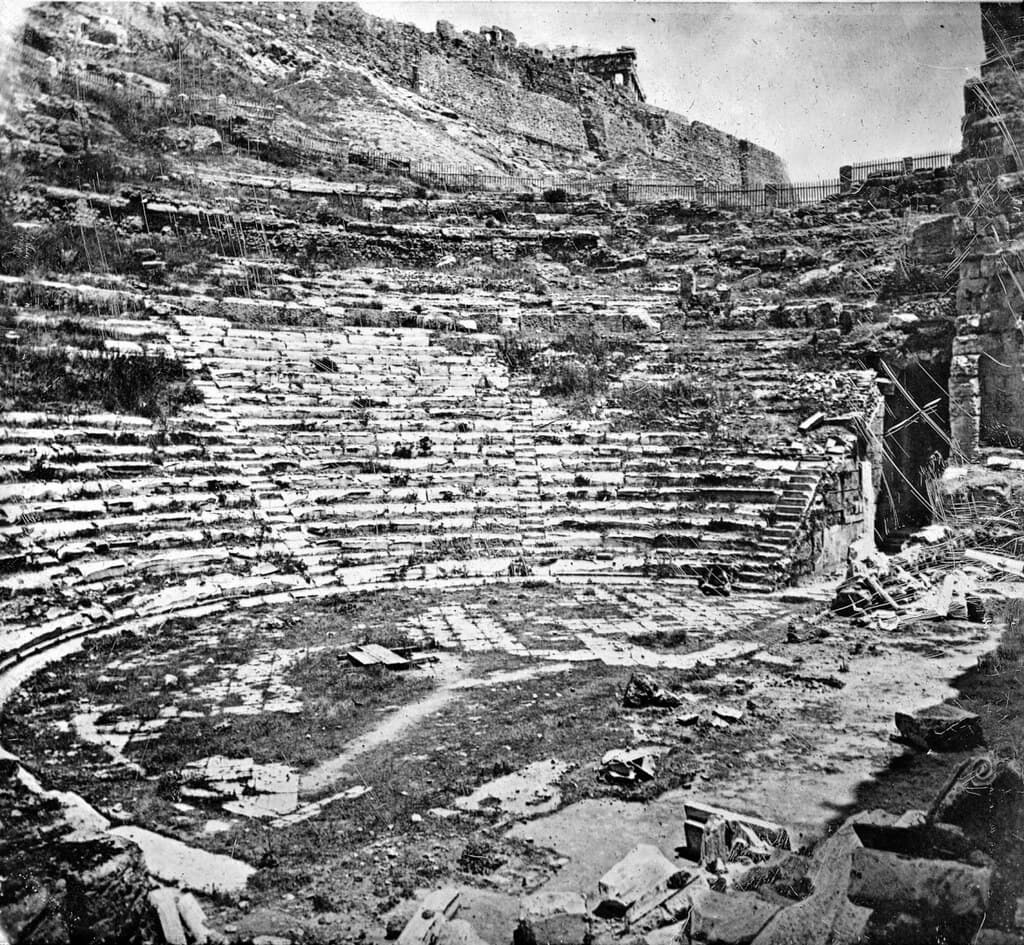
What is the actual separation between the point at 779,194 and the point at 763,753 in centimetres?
2160

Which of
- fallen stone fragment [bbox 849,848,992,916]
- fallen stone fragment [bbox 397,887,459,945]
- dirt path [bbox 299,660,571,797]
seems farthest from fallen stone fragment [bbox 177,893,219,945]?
fallen stone fragment [bbox 849,848,992,916]

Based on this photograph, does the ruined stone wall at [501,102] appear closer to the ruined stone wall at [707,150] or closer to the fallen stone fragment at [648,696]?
the ruined stone wall at [707,150]

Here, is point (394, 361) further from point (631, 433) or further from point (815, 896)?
point (815, 896)

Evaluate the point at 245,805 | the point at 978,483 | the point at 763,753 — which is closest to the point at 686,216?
the point at 978,483

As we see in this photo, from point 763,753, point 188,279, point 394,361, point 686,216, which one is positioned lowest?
point 763,753

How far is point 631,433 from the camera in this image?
13945 millimetres

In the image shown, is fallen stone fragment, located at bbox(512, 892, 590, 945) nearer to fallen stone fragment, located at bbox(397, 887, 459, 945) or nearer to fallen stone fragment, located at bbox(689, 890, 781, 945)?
fallen stone fragment, located at bbox(397, 887, 459, 945)

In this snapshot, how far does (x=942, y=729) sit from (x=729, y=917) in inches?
111

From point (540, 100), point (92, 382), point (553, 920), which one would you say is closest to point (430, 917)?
point (553, 920)

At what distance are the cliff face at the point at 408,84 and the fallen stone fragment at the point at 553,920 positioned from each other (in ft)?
81.4

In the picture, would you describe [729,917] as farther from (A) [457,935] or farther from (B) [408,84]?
(B) [408,84]

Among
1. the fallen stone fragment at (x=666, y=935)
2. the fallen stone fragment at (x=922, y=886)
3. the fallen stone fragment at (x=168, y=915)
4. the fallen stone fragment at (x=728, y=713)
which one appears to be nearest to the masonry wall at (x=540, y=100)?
the fallen stone fragment at (x=728, y=713)

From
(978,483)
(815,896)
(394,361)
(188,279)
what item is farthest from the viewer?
(188,279)

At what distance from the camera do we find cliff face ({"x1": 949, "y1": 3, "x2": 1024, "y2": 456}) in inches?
534
